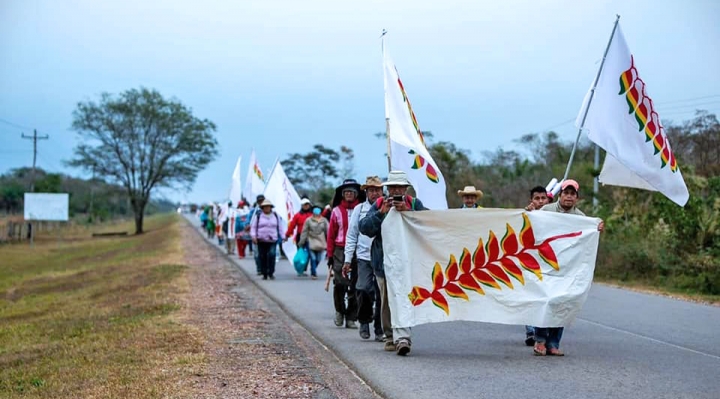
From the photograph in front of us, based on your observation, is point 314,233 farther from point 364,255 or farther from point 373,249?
point 373,249

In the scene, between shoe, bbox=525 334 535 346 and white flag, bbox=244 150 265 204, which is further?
white flag, bbox=244 150 265 204

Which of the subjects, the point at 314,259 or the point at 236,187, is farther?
the point at 236,187

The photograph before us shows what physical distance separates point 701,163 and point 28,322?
21.4 meters

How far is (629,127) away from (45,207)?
50.7m

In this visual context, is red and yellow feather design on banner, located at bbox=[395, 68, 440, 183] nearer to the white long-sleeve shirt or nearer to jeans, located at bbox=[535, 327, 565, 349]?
the white long-sleeve shirt

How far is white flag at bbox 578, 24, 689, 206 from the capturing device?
32.6 feet

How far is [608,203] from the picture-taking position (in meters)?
26.8

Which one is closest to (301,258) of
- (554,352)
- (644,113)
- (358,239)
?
(358,239)

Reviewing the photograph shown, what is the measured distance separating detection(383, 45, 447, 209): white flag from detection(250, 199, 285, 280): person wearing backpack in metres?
8.35

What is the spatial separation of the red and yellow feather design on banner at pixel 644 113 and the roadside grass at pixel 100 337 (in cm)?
564

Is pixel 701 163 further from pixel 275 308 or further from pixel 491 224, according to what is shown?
pixel 491 224

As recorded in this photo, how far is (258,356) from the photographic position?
30.7ft

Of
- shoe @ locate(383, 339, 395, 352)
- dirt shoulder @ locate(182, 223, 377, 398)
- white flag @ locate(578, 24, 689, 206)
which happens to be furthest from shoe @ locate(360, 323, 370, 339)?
white flag @ locate(578, 24, 689, 206)

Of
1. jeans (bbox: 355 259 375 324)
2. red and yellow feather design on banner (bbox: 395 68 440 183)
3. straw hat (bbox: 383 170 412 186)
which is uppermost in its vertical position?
red and yellow feather design on banner (bbox: 395 68 440 183)
